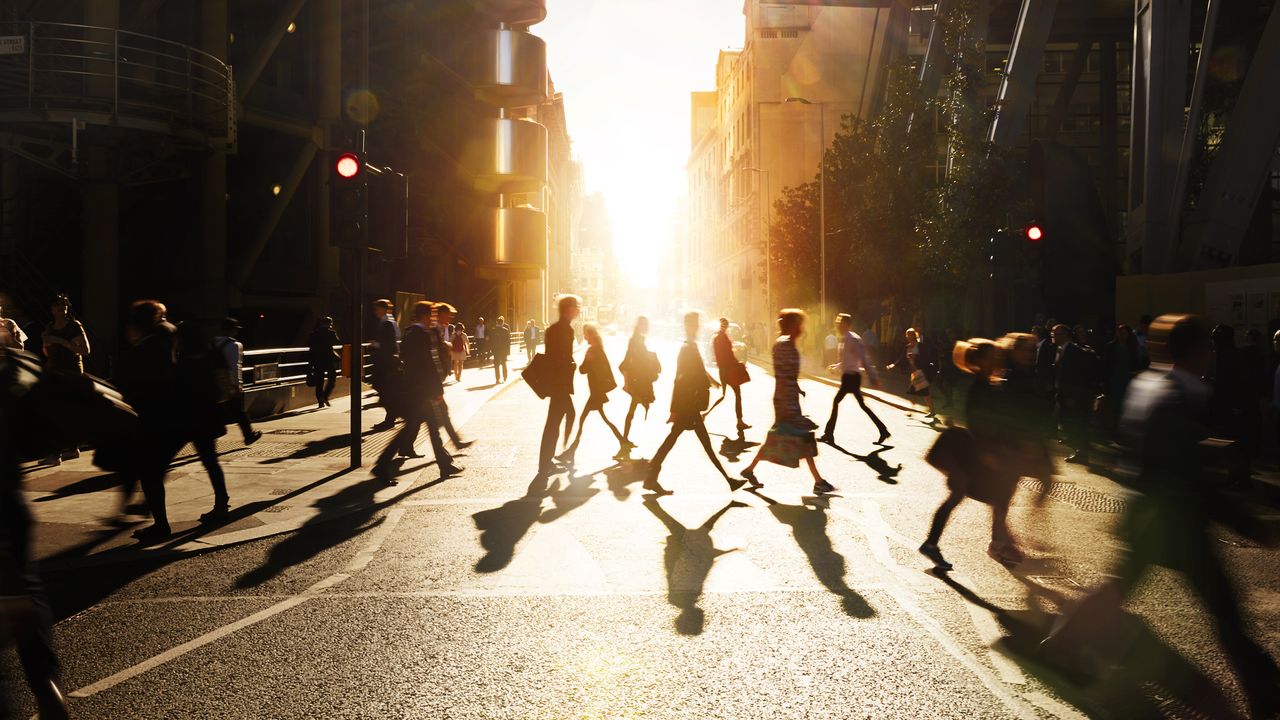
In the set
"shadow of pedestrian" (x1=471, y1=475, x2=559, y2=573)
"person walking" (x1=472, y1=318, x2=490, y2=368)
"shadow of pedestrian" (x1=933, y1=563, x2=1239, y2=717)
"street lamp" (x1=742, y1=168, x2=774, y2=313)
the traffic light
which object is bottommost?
"shadow of pedestrian" (x1=471, y1=475, x2=559, y2=573)

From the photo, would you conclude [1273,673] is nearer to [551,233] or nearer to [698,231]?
[551,233]

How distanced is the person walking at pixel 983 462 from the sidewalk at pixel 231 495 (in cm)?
490

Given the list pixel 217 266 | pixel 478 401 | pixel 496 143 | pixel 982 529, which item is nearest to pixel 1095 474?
pixel 982 529

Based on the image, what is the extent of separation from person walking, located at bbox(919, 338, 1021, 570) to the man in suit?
660 cm

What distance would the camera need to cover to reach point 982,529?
7711mm

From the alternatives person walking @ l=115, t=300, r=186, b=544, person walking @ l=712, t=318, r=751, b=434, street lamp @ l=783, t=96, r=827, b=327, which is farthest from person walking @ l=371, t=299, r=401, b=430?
street lamp @ l=783, t=96, r=827, b=327

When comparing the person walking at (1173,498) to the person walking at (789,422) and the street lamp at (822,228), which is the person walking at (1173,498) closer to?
the person walking at (789,422)

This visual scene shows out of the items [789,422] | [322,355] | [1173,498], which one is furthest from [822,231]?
[1173,498]

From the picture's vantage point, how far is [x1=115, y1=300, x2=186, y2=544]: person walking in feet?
24.1

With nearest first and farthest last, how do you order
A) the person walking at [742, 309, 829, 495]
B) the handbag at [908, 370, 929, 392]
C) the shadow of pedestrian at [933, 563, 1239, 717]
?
the shadow of pedestrian at [933, 563, 1239, 717], the person walking at [742, 309, 829, 495], the handbag at [908, 370, 929, 392]

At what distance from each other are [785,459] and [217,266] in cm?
2148

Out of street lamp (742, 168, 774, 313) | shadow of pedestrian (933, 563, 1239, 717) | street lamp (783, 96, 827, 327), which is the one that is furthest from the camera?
street lamp (742, 168, 774, 313)

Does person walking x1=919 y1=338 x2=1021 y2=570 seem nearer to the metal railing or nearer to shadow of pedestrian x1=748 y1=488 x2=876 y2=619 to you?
shadow of pedestrian x1=748 y1=488 x2=876 y2=619

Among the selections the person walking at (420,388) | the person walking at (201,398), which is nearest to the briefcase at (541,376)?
the person walking at (420,388)
